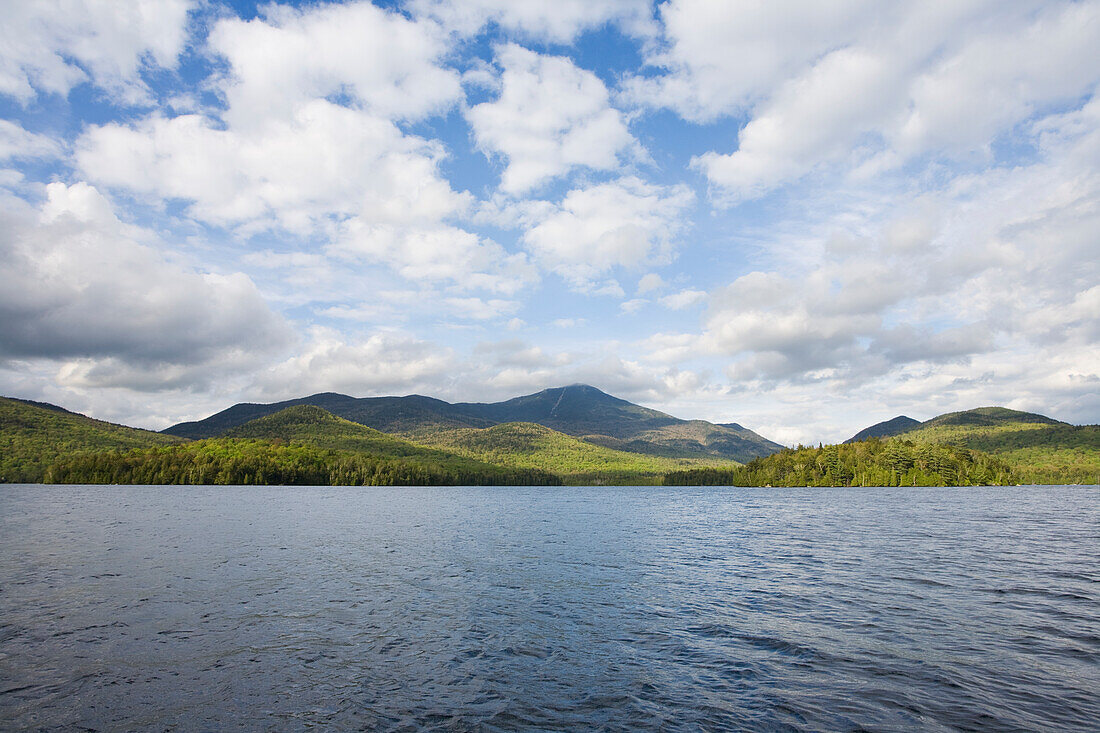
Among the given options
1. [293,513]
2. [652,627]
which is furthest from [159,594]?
[293,513]

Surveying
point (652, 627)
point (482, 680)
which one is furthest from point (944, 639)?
point (482, 680)

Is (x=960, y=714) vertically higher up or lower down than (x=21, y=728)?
higher up

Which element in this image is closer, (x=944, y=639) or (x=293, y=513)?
(x=944, y=639)

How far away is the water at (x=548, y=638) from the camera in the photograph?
712 inches

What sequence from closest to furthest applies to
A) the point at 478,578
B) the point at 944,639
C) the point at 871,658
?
the point at 871,658 → the point at 944,639 → the point at 478,578

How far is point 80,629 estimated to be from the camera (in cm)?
2741

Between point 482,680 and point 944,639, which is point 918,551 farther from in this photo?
point 482,680

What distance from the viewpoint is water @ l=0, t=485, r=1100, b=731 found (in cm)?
1809

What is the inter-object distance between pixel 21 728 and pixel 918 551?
66.3m

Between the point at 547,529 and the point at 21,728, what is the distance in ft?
229

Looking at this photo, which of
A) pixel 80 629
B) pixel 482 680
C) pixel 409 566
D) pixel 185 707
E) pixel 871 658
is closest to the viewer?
pixel 185 707

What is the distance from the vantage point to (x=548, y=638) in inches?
1053

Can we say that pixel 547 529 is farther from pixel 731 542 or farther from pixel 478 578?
pixel 478 578

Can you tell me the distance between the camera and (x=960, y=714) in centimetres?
1748
